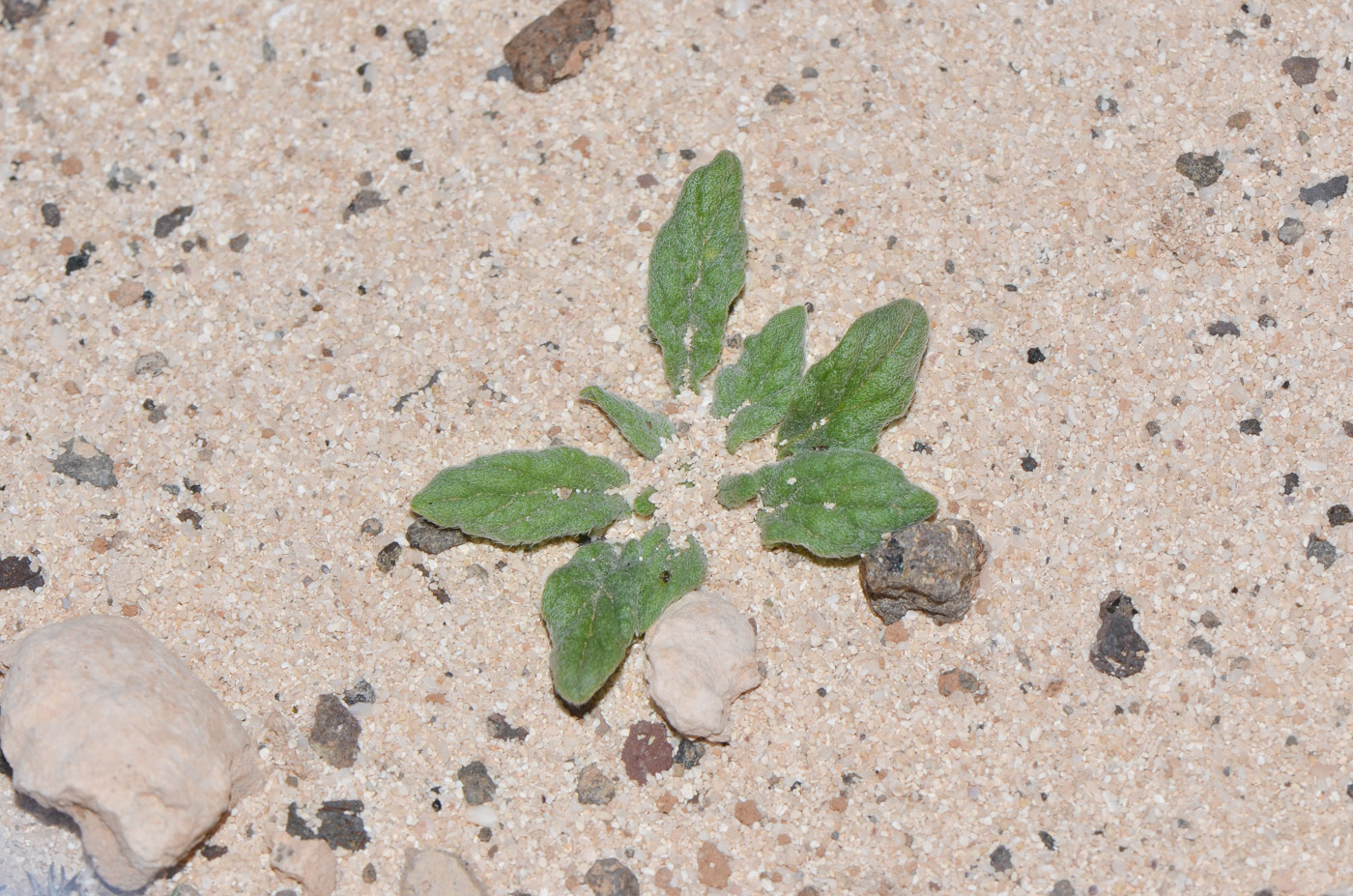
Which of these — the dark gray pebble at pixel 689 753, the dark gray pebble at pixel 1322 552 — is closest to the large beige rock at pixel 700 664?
the dark gray pebble at pixel 689 753

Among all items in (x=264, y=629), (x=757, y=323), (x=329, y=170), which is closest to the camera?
(x=264, y=629)

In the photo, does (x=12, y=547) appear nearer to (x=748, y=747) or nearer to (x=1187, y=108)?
(x=748, y=747)

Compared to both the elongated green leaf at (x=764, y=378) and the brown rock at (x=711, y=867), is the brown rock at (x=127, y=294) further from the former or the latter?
the brown rock at (x=711, y=867)

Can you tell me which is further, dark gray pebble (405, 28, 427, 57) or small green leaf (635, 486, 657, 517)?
dark gray pebble (405, 28, 427, 57)

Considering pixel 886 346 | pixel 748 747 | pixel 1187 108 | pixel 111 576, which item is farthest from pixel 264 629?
pixel 1187 108

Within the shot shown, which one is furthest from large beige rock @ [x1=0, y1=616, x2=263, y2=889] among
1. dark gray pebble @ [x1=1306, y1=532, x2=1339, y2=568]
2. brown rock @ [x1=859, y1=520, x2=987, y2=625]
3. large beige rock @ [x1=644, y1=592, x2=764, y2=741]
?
dark gray pebble @ [x1=1306, y1=532, x2=1339, y2=568]

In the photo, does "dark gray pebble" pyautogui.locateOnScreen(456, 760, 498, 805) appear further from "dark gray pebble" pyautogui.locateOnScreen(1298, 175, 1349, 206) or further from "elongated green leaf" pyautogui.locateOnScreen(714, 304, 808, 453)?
"dark gray pebble" pyautogui.locateOnScreen(1298, 175, 1349, 206)

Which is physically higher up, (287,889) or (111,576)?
(111,576)

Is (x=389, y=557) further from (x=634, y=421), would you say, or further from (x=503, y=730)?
(x=634, y=421)
